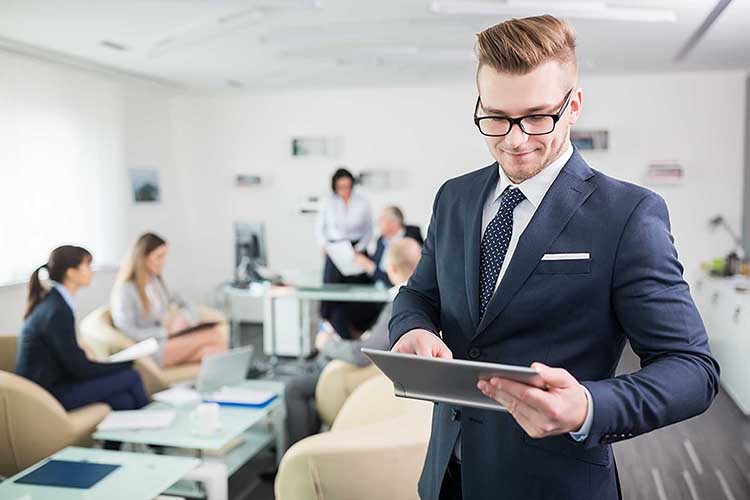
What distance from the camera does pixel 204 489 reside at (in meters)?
2.81

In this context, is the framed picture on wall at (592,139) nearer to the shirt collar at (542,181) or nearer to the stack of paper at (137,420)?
the stack of paper at (137,420)

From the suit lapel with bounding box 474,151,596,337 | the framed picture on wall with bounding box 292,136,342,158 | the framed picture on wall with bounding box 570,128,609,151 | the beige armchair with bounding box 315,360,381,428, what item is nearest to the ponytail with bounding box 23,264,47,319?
the beige armchair with bounding box 315,360,381,428

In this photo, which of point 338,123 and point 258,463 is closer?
point 258,463

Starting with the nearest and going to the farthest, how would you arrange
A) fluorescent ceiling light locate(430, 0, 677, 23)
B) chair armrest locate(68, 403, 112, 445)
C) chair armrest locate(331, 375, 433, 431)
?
chair armrest locate(331, 375, 433, 431) < chair armrest locate(68, 403, 112, 445) < fluorescent ceiling light locate(430, 0, 677, 23)

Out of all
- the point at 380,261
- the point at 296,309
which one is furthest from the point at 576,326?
the point at 296,309

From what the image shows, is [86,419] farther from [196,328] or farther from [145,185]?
[145,185]

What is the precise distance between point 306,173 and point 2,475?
189 inches

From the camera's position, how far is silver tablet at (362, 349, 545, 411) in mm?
896

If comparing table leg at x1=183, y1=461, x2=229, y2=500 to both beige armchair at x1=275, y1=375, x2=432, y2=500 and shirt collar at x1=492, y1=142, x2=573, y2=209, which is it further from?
shirt collar at x1=492, y1=142, x2=573, y2=209

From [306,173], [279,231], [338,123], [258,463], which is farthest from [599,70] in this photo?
[258,463]

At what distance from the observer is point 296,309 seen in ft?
21.0

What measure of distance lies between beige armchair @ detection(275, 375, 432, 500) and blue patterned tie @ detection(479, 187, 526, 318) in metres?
1.14

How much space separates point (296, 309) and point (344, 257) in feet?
2.76

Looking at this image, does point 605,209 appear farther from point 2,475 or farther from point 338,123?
point 338,123
